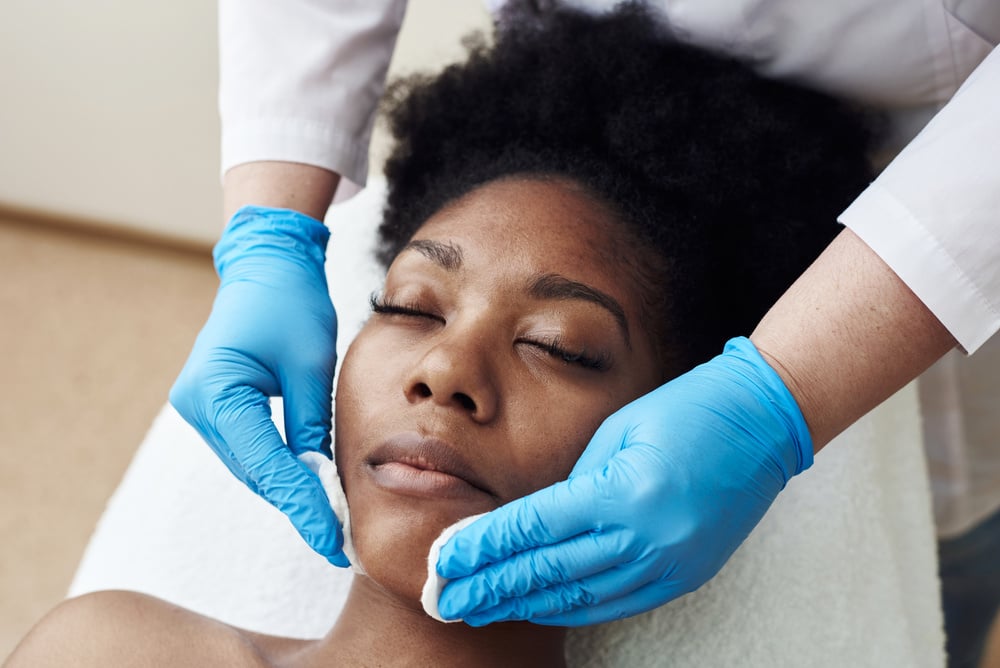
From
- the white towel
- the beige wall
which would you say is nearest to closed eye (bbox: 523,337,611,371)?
the white towel

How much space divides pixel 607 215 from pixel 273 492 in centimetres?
55

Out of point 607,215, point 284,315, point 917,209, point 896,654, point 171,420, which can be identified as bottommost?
point 171,420

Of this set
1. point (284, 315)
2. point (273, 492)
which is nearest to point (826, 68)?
point (284, 315)

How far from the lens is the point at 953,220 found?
3.54 feet

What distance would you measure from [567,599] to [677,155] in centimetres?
62

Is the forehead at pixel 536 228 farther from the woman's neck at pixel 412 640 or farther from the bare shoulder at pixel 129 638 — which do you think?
the bare shoulder at pixel 129 638

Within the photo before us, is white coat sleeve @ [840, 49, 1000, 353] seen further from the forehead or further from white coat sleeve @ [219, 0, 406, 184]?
white coat sleeve @ [219, 0, 406, 184]

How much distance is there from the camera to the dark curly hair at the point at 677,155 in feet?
4.28

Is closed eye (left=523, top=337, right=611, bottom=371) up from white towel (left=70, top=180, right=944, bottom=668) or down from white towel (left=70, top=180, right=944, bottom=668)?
up

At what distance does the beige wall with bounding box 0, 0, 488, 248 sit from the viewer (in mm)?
2461

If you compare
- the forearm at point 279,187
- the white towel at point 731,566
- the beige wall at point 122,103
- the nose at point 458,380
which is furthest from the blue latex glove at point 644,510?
the beige wall at point 122,103

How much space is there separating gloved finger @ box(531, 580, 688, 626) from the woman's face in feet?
0.49

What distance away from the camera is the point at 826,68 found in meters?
1.38

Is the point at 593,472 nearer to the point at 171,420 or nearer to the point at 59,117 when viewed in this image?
the point at 171,420
